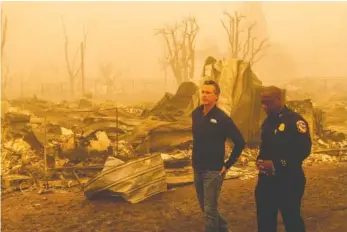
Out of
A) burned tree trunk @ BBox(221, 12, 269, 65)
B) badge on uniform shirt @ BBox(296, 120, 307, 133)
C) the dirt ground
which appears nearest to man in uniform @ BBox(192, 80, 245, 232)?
badge on uniform shirt @ BBox(296, 120, 307, 133)

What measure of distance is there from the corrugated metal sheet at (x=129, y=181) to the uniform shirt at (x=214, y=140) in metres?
1.91

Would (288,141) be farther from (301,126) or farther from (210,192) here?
(210,192)

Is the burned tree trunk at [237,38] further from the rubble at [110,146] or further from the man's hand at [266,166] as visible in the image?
the man's hand at [266,166]

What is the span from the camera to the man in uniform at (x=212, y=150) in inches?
121

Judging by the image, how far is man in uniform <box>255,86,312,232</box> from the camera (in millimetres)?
2738

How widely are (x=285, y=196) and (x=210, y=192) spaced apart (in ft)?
2.06

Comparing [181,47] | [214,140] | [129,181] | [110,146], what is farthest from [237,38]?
[214,140]

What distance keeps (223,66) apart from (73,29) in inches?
699

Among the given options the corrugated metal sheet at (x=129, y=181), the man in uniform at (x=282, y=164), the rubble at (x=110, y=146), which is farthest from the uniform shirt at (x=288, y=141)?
the rubble at (x=110, y=146)

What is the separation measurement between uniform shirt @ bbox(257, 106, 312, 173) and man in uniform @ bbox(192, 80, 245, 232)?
38 centimetres

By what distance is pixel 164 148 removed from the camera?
7719 mm

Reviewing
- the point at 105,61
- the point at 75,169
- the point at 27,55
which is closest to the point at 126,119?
the point at 75,169

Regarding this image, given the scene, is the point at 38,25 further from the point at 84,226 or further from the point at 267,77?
the point at 267,77

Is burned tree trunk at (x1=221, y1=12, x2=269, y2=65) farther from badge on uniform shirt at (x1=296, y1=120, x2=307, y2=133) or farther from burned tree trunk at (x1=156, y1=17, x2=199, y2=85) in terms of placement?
badge on uniform shirt at (x1=296, y1=120, x2=307, y2=133)
